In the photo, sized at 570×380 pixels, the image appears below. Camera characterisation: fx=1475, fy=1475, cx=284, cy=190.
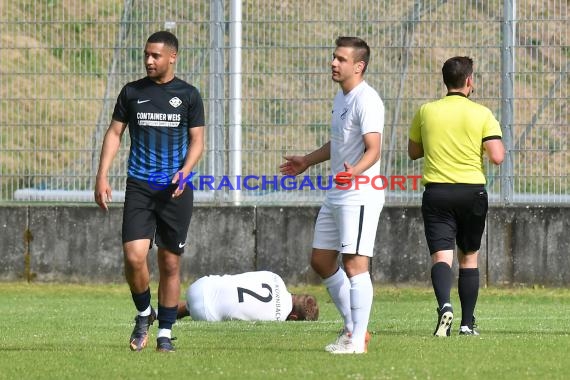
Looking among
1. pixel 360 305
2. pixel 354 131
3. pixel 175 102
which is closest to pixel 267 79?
pixel 175 102

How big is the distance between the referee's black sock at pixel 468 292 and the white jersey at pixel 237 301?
204 centimetres

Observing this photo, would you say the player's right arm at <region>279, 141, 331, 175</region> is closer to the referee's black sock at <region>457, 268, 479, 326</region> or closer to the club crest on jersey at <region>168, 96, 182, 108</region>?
the club crest on jersey at <region>168, 96, 182, 108</region>

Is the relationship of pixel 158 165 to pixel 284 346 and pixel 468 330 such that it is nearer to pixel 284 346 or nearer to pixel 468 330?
pixel 284 346

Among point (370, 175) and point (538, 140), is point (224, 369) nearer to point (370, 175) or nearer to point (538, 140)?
point (370, 175)

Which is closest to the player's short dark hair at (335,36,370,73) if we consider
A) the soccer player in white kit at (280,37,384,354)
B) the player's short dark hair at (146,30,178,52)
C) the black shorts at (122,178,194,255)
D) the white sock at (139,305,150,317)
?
the soccer player in white kit at (280,37,384,354)

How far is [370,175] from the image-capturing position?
31.1 ft

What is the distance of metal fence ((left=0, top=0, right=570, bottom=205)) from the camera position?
16.2m

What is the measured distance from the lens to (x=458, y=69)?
10773 mm

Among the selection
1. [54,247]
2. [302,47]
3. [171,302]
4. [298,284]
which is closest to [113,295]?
[54,247]

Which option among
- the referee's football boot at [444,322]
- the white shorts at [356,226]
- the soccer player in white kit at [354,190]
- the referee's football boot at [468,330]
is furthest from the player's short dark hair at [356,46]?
the referee's football boot at [468,330]

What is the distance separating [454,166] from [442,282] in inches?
33.6

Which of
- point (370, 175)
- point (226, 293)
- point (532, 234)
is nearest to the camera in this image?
point (370, 175)

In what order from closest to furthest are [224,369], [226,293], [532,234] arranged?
1. [224,369]
2. [226,293]
3. [532,234]

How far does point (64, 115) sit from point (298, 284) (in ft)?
10.8
